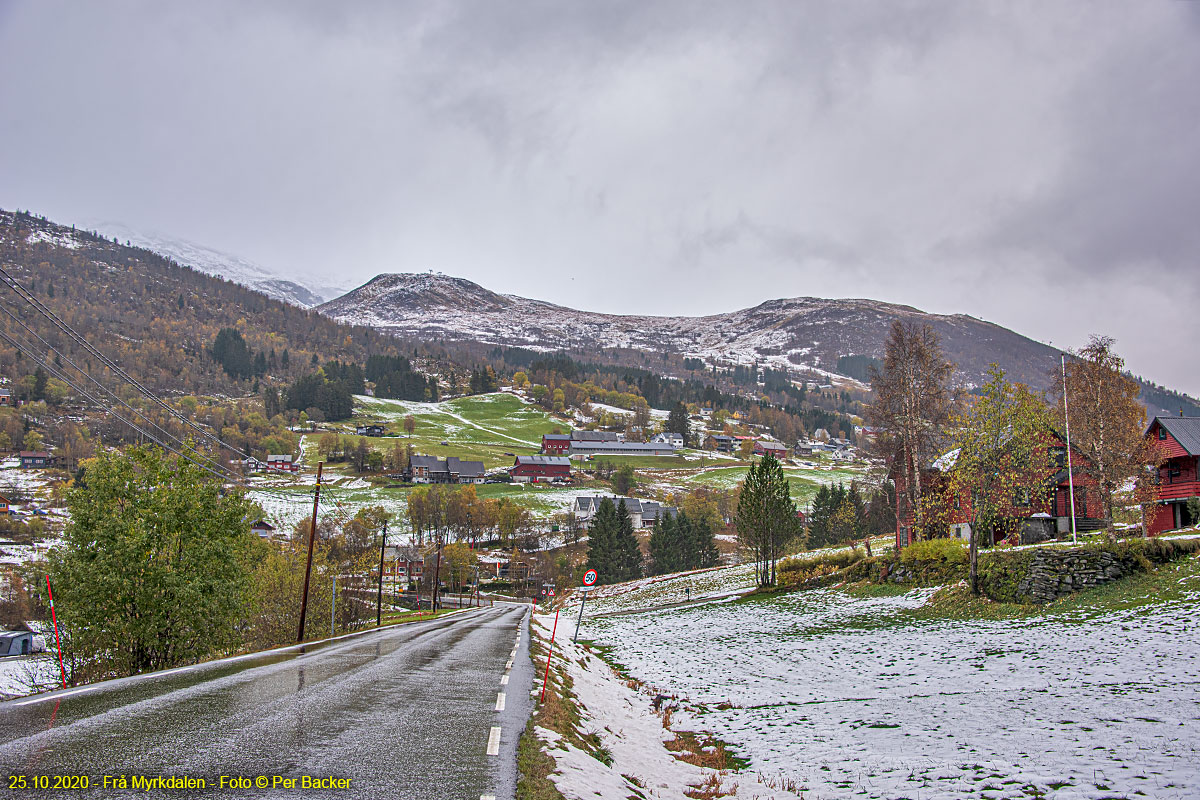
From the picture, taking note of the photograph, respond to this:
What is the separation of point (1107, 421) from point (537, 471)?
16096 centimetres

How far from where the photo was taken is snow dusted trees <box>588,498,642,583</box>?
327ft

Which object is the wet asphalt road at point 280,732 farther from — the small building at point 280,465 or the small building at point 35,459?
the small building at point 35,459

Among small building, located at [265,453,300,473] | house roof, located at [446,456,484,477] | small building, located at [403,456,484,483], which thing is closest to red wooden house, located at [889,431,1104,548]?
small building, located at [403,456,484,483]

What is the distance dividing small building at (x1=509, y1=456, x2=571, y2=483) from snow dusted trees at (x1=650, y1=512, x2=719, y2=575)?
85.1 meters

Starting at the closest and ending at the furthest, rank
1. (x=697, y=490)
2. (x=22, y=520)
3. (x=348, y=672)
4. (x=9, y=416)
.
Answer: (x=348, y=672), (x=22, y=520), (x=697, y=490), (x=9, y=416)

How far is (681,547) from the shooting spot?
4117 inches

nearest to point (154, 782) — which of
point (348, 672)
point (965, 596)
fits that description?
point (348, 672)

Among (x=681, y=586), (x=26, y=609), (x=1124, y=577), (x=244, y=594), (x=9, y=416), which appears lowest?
(x=26, y=609)

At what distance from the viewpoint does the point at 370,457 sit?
578 ft

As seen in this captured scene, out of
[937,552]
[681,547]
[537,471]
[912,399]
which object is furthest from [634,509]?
[937,552]

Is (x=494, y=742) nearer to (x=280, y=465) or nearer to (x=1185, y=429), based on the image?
(x=1185, y=429)

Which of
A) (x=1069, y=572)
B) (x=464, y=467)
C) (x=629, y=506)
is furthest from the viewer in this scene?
(x=464, y=467)

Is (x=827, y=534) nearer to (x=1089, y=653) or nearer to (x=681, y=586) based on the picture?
(x=681, y=586)

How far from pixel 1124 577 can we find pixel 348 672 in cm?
3103
